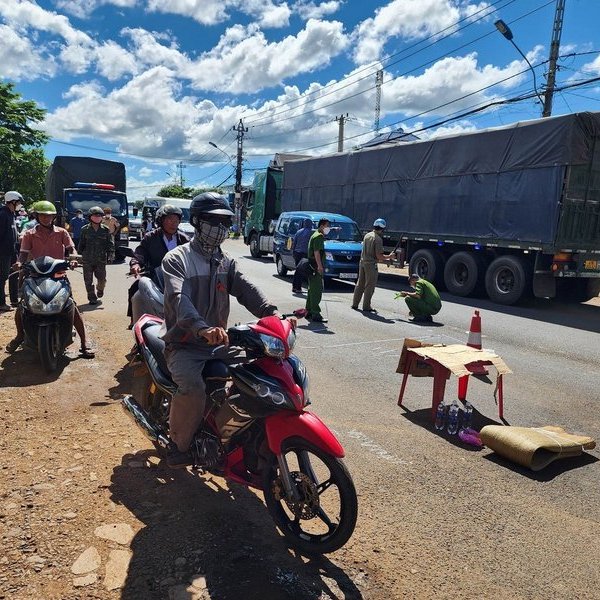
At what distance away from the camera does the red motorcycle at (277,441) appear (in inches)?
106

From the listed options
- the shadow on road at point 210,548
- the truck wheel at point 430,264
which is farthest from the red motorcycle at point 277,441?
the truck wheel at point 430,264

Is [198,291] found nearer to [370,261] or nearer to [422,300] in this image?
[422,300]

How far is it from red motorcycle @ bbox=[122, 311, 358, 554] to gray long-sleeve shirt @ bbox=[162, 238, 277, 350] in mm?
290

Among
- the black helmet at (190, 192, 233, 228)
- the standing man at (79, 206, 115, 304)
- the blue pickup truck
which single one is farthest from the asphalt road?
the blue pickup truck

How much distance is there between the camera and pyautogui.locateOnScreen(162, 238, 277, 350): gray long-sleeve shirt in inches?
123

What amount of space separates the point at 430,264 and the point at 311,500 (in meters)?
12.6

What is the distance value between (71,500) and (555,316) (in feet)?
34.9

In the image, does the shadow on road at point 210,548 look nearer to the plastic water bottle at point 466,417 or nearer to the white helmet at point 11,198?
the plastic water bottle at point 466,417

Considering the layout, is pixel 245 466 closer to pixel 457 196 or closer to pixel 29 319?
pixel 29 319

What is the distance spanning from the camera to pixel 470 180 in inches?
523

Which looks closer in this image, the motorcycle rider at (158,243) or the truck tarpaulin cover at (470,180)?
the motorcycle rider at (158,243)

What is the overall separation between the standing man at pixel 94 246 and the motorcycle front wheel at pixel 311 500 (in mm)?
7678

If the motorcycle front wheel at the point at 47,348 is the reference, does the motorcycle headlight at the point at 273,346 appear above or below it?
above

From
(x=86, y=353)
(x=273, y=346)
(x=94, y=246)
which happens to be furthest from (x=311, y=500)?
(x=94, y=246)
